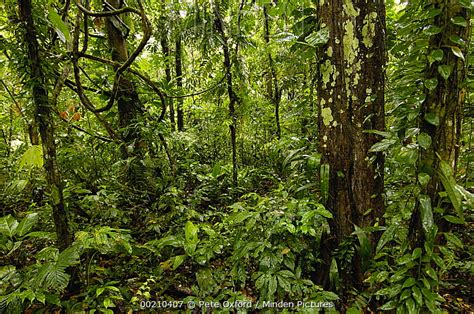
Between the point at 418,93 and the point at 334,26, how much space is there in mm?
736

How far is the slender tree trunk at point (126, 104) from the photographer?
2.82 meters

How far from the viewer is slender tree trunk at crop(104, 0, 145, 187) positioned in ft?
9.26

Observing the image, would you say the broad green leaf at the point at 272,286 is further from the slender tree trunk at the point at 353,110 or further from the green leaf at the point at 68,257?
the green leaf at the point at 68,257

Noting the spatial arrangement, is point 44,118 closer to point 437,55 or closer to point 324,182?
point 324,182

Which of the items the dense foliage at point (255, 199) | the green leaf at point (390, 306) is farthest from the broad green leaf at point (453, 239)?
the green leaf at point (390, 306)

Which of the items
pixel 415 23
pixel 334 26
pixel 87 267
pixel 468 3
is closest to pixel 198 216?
pixel 87 267

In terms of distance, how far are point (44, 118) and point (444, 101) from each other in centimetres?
206

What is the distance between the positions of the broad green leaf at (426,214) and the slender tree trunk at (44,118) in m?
1.93

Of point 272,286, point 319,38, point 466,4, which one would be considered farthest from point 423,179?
point 319,38

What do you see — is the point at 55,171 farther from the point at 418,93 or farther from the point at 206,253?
the point at 418,93

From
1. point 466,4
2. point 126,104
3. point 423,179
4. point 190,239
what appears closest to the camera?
point 466,4

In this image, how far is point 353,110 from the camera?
186cm

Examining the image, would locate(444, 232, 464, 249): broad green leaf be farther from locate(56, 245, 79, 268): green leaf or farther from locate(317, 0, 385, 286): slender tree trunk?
locate(56, 245, 79, 268): green leaf

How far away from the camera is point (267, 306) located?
1.68 metres
